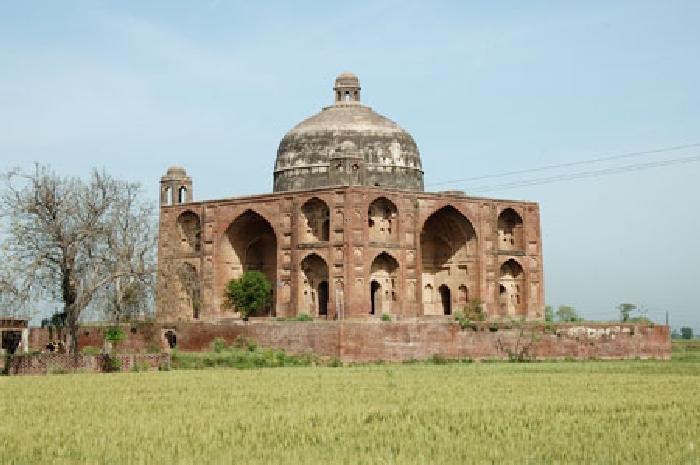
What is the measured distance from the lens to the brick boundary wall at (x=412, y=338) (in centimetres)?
3700

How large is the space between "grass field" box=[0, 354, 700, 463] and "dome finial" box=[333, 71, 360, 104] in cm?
2754

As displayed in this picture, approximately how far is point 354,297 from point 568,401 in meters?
25.4

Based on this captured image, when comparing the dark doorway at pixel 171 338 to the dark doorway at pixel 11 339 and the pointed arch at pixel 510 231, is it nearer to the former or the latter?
the dark doorway at pixel 11 339

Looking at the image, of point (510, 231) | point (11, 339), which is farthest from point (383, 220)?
point (11, 339)

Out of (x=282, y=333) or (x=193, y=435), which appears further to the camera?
(x=282, y=333)

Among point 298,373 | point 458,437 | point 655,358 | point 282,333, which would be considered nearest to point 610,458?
point 458,437

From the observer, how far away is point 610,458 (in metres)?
12.3

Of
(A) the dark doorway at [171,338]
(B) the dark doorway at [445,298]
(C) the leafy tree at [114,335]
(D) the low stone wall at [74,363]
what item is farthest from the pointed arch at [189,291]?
(B) the dark doorway at [445,298]

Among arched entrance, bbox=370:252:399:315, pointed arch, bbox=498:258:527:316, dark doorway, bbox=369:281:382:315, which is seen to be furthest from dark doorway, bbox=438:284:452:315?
dark doorway, bbox=369:281:382:315

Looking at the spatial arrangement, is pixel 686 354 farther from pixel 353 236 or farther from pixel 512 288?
pixel 353 236

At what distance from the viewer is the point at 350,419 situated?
53.4 ft

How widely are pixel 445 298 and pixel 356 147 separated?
315 inches

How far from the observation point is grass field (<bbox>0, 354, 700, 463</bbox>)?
12.7 metres

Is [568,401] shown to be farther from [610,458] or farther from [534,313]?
[534,313]
